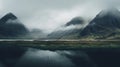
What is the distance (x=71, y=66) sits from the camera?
124188mm

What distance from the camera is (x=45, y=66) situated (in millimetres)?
123000

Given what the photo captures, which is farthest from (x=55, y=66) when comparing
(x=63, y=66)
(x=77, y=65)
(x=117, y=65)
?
(x=117, y=65)

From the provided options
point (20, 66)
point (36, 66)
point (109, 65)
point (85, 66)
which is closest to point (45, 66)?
point (36, 66)

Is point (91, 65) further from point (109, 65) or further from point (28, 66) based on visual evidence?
point (28, 66)

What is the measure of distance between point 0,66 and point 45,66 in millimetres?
24745

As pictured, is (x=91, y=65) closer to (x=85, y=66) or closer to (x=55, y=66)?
(x=85, y=66)

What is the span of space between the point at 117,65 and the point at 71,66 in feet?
83.5

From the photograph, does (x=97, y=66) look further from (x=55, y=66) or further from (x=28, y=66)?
(x=28, y=66)

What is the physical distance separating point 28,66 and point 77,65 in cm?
2822

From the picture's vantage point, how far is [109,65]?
12556 centimetres

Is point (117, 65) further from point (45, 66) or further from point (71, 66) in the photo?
point (45, 66)

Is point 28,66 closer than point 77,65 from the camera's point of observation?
Yes

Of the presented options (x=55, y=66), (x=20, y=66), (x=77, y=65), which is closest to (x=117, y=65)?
(x=77, y=65)

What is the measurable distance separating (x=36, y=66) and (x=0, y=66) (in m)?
20.0
